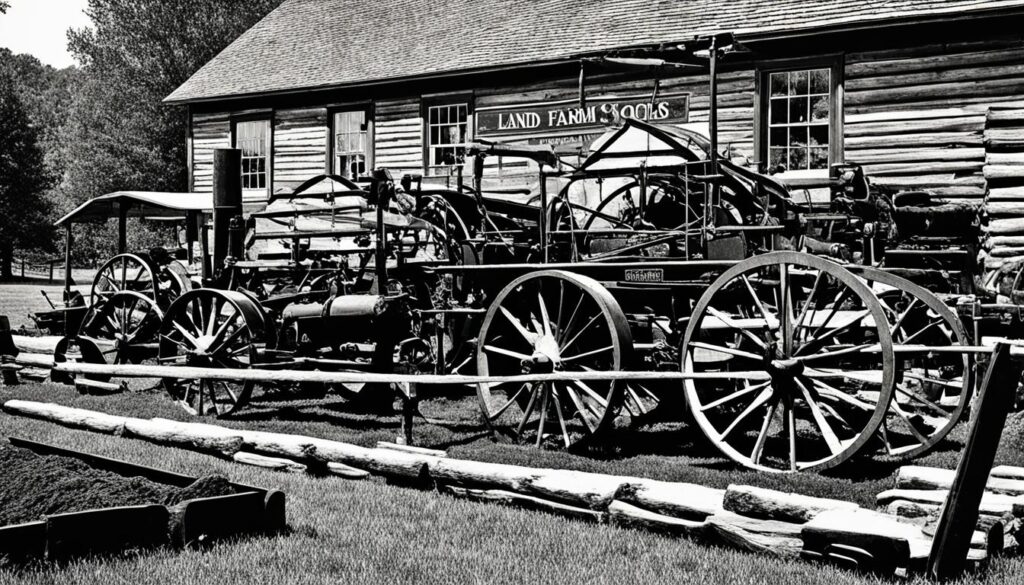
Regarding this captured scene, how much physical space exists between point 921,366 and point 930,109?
5678 millimetres

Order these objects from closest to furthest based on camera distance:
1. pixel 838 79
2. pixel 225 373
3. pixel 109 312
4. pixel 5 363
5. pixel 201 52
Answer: pixel 225 373 → pixel 109 312 → pixel 5 363 → pixel 838 79 → pixel 201 52

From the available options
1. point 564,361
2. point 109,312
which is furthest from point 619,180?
point 109,312

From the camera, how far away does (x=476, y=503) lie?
7000mm

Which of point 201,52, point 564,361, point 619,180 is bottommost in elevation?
point 564,361

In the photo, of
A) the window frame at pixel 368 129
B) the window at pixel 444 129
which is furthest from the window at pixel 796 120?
the window frame at pixel 368 129

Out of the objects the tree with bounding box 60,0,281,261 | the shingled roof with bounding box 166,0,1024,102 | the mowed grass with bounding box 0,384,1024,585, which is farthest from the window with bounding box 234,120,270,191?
the tree with bounding box 60,0,281,261

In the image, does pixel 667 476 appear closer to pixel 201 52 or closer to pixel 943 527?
pixel 943 527

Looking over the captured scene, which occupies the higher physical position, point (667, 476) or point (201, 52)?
point (201, 52)

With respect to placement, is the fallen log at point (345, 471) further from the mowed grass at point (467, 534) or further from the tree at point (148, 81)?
the tree at point (148, 81)

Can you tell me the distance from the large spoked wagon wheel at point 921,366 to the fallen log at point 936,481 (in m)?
0.55

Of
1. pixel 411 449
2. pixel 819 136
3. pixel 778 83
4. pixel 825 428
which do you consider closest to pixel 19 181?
pixel 778 83

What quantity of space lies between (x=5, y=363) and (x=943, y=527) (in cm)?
1269

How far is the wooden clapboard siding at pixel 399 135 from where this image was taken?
836 inches

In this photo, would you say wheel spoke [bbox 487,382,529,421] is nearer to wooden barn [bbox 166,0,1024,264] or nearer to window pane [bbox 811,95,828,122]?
wooden barn [bbox 166,0,1024,264]
